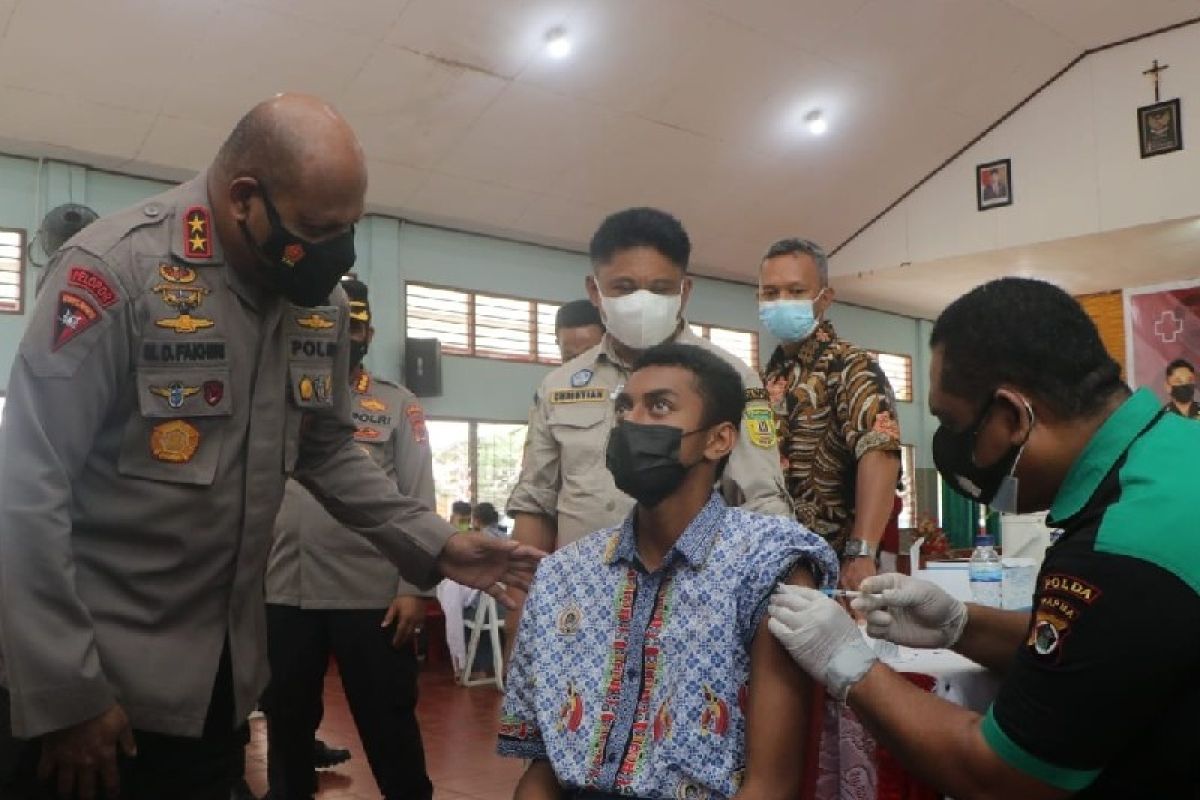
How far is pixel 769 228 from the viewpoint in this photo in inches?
416

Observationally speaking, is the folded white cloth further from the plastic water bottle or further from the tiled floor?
the plastic water bottle

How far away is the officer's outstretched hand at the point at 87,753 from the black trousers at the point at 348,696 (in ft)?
4.60

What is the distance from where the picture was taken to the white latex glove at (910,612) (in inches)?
69.9

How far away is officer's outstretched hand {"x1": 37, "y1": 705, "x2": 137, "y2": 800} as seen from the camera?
142cm

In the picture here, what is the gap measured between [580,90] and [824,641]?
22.9 feet

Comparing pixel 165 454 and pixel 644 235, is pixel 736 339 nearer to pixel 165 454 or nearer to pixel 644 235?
pixel 644 235

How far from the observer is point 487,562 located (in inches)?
80.7

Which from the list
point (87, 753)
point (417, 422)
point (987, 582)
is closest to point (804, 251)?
point (987, 582)

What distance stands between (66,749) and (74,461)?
0.38 m

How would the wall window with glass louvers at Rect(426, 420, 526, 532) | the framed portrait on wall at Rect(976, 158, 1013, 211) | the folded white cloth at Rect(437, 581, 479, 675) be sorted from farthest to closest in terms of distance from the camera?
the framed portrait on wall at Rect(976, 158, 1013, 211) → the wall window with glass louvers at Rect(426, 420, 526, 532) → the folded white cloth at Rect(437, 581, 479, 675)

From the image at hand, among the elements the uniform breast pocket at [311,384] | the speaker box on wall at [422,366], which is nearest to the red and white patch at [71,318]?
the uniform breast pocket at [311,384]

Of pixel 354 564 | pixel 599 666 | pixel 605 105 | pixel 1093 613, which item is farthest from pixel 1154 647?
pixel 605 105

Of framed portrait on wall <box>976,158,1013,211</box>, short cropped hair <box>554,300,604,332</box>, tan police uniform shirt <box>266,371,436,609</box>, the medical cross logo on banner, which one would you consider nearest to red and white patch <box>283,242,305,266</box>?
tan police uniform shirt <box>266,371,436,609</box>

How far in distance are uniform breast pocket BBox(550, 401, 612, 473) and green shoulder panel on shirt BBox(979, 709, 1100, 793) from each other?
1.24 meters
